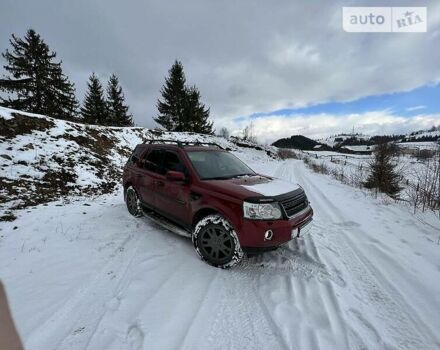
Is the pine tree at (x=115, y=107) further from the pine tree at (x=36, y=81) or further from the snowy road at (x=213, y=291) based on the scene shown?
the snowy road at (x=213, y=291)

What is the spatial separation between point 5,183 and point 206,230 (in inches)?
262

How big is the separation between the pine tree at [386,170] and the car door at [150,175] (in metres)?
9.87

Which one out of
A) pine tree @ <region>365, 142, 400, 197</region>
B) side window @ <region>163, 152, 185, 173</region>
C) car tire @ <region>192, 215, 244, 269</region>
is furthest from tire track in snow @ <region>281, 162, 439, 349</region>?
pine tree @ <region>365, 142, 400, 197</region>

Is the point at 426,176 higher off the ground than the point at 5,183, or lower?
lower

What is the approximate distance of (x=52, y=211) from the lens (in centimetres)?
603

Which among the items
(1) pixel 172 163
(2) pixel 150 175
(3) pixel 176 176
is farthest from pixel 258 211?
(2) pixel 150 175

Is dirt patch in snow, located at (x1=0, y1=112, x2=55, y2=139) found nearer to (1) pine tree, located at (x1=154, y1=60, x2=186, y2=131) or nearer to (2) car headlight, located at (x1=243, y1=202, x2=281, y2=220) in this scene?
(2) car headlight, located at (x1=243, y1=202, x2=281, y2=220)

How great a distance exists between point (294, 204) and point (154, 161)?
3079mm

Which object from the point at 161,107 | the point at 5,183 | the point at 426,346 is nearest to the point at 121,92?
the point at 161,107

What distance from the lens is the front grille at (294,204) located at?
363 cm

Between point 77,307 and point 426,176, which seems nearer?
point 77,307

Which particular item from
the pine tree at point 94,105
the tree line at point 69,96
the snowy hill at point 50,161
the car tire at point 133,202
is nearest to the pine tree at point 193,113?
the tree line at point 69,96

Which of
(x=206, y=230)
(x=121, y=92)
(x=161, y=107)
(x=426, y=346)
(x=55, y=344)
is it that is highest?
(x=121, y=92)

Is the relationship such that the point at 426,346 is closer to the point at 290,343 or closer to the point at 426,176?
the point at 290,343
